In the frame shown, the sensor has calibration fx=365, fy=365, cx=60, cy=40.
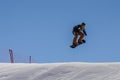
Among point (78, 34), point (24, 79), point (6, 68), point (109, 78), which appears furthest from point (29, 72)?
point (78, 34)

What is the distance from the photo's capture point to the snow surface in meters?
8.74

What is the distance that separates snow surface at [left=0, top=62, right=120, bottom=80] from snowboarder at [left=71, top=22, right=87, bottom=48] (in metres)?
5.29

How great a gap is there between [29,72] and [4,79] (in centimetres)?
69

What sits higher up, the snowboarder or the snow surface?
the snowboarder

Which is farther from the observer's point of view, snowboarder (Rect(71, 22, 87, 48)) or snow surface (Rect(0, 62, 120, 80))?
snowboarder (Rect(71, 22, 87, 48))

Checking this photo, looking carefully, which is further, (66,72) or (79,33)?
(79,33)

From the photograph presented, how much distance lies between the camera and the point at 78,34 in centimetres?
1527

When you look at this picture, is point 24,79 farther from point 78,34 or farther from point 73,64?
point 78,34

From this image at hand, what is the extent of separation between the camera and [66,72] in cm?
925

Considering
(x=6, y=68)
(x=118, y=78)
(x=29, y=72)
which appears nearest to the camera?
(x=118, y=78)

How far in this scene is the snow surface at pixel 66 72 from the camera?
8.74 m

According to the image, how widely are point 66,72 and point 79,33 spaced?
19.8ft

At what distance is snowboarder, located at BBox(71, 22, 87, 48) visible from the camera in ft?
49.3

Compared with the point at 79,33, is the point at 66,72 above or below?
below
